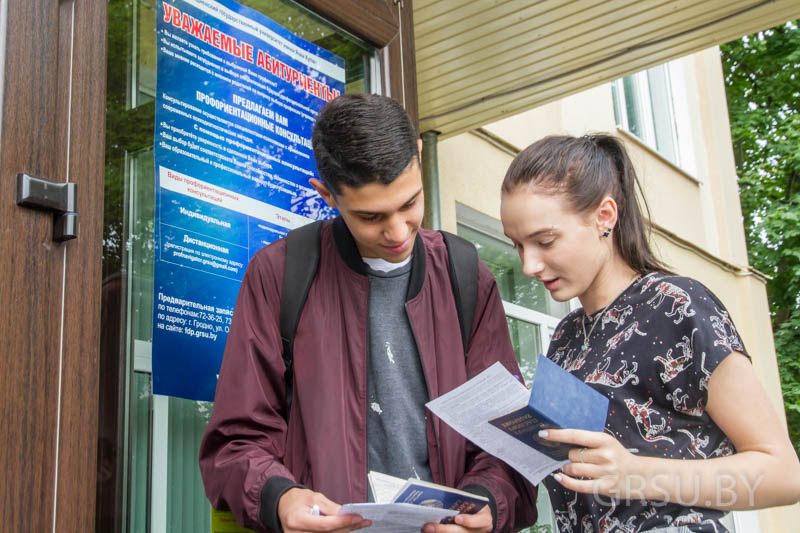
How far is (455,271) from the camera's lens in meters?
2.46

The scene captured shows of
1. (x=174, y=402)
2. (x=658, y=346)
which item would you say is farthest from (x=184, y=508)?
(x=658, y=346)

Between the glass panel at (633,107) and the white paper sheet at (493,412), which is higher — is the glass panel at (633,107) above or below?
above

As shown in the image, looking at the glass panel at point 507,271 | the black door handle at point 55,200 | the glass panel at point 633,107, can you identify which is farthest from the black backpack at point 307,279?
the glass panel at point 633,107

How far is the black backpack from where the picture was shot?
224cm

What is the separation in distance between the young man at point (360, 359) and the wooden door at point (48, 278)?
1.04 ft

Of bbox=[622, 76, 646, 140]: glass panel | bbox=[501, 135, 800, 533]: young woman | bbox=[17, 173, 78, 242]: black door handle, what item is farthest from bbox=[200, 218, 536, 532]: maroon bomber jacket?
bbox=[622, 76, 646, 140]: glass panel

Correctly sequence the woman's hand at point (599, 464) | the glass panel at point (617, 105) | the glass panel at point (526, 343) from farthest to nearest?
the glass panel at point (617, 105), the glass panel at point (526, 343), the woman's hand at point (599, 464)

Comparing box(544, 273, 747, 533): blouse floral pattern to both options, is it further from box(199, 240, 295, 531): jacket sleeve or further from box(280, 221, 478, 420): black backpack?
box(199, 240, 295, 531): jacket sleeve

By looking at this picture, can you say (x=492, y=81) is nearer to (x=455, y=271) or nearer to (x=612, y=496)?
(x=455, y=271)

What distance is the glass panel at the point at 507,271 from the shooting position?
21.5ft

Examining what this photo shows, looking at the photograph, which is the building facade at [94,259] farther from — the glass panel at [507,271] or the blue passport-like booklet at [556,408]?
the glass panel at [507,271]

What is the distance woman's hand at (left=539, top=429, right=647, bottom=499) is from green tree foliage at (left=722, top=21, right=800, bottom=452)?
42.3 feet

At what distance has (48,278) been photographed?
80.5 inches

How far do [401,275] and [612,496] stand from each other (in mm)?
809
